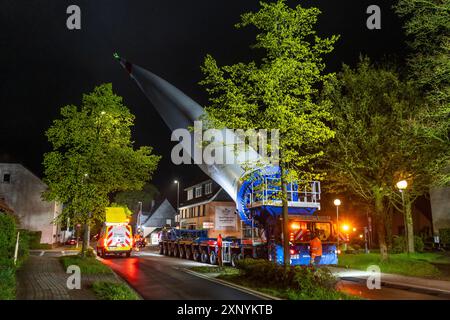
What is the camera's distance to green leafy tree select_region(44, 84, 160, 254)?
19359 millimetres

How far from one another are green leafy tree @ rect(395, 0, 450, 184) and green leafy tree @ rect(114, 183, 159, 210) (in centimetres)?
6949

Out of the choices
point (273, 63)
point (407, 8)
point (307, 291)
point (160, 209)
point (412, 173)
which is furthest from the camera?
point (160, 209)

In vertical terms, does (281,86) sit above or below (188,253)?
above

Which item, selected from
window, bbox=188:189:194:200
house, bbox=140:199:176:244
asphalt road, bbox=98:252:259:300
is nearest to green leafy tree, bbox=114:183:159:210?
house, bbox=140:199:176:244

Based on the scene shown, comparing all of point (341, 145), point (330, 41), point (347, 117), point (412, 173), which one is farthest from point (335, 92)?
point (330, 41)

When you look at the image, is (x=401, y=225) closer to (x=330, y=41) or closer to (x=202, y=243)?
(x=202, y=243)

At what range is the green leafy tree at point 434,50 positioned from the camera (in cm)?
1526

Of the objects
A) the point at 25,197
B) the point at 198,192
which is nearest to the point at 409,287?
the point at 198,192

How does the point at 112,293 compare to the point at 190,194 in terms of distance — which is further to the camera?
the point at 190,194

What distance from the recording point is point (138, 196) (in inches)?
3233

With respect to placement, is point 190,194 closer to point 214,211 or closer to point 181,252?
point 214,211

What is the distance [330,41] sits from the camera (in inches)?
500

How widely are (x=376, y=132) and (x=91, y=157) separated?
1520cm

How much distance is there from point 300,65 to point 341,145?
10.3 meters
